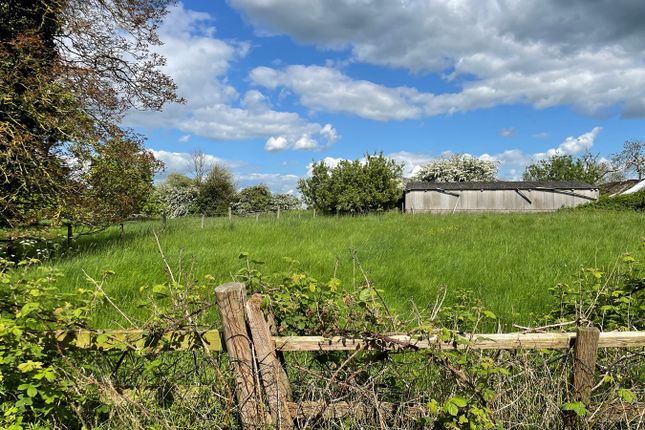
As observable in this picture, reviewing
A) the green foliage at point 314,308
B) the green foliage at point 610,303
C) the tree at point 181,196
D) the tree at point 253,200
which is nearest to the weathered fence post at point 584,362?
the green foliage at point 610,303

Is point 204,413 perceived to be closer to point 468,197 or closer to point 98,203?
point 98,203

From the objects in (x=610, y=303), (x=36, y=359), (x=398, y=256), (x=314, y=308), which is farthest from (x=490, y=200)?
(x=36, y=359)

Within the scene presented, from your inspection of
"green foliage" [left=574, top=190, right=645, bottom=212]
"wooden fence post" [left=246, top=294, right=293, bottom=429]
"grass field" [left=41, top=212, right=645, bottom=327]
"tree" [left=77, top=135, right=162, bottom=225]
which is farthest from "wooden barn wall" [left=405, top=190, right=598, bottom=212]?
"wooden fence post" [left=246, top=294, right=293, bottom=429]

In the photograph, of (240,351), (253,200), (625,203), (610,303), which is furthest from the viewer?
(253,200)

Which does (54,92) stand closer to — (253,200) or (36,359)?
(36,359)

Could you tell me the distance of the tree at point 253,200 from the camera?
4600 cm

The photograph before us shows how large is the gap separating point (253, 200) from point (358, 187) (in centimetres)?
1124

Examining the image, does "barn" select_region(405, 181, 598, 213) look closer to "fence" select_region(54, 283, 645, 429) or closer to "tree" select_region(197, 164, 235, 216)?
"tree" select_region(197, 164, 235, 216)

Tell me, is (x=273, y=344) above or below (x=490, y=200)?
below

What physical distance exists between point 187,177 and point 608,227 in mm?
40872

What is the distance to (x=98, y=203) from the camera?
11609mm

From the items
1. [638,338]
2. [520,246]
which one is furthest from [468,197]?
[638,338]

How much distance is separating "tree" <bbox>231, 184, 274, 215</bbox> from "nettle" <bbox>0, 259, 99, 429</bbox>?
139 ft

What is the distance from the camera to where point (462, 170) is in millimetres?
61094
